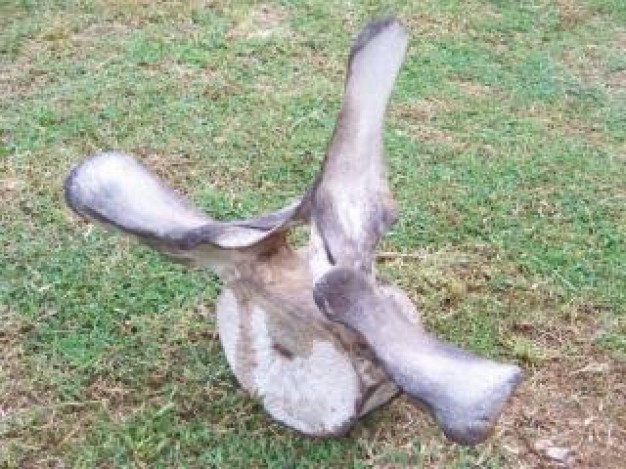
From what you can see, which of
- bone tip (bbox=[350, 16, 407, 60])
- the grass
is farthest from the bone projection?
the grass

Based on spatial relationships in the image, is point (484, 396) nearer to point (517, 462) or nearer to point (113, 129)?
point (517, 462)

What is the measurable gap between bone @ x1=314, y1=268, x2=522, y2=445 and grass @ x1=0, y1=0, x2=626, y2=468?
0.38 meters

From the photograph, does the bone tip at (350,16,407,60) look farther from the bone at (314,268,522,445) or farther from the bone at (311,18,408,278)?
the bone at (314,268,522,445)

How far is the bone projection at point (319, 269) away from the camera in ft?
5.80

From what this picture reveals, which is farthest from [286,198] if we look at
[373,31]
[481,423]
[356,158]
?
[481,423]

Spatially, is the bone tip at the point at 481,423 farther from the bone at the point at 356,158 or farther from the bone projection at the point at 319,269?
the bone at the point at 356,158

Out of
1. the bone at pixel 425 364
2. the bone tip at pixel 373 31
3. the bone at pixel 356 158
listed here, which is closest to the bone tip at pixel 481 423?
the bone at pixel 425 364

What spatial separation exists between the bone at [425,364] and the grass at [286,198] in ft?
1.24

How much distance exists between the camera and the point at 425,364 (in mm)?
1698

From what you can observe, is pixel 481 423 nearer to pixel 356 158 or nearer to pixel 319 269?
pixel 319 269

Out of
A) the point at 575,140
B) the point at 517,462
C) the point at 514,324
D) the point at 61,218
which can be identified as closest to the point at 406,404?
the point at 517,462

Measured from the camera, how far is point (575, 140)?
10.4 feet

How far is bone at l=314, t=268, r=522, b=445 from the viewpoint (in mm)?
1611

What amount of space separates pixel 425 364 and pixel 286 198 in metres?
1.20
